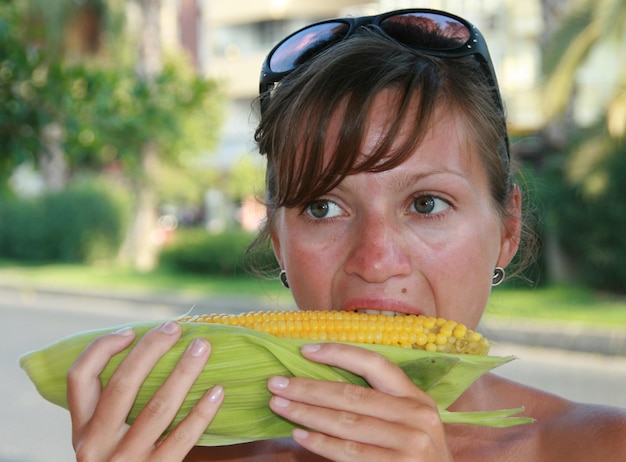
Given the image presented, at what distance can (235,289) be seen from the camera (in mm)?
11617

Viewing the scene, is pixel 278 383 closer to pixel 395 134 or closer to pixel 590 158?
pixel 395 134

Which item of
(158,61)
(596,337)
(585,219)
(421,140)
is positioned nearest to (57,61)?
(421,140)

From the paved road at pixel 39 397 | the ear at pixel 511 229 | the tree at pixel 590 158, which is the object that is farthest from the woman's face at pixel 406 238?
the tree at pixel 590 158

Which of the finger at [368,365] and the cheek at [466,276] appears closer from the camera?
the finger at [368,365]

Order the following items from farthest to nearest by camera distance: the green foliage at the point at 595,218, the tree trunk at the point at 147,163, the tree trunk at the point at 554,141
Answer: the tree trunk at the point at 147,163, the tree trunk at the point at 554,141, the green foliage at the point at 595,218

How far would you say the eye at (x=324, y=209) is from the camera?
1.52 meters

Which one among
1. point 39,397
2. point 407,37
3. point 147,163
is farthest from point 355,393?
point 147,163

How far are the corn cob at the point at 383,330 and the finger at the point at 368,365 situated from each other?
0.39 ft

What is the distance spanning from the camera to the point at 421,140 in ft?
4.82

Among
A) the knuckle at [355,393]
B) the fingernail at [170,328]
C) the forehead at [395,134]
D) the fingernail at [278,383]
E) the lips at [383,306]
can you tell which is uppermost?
the forehead at [395,134]

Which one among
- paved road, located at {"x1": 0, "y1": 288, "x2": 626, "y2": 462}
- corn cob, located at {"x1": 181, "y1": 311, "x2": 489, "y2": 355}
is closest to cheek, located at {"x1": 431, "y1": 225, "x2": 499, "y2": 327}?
corn cob, located at {"x1": 181, "y1": 311, "x2": 489, "y2": 355}

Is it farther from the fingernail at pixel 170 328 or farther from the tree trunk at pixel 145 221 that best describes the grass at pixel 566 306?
the tree trunk at pixel 145 221

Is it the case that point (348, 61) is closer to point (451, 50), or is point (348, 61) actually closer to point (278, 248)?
point (451, 50)

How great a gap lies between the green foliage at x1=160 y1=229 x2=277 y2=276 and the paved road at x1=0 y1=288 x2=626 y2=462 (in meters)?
3.52
